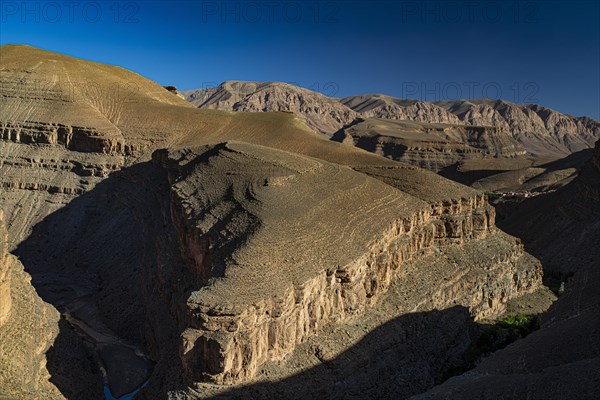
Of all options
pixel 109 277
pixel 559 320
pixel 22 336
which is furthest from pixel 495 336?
pixel 109 277

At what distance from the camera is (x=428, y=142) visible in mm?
132000

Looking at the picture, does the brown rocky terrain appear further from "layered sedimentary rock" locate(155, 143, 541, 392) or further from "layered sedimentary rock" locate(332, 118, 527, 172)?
"layered sedimentary rock" locate(332, 118, 527, 172)

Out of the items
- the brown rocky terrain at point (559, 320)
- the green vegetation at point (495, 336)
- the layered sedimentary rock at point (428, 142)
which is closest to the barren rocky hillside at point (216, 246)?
the green vegetation at point (495, 336)

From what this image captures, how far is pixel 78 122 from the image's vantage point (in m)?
68.5

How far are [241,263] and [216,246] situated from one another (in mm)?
4509

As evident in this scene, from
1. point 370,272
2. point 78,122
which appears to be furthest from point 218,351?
point 78,122

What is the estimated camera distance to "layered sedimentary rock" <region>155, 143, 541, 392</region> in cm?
2539

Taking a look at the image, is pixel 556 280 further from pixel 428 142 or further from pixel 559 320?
pixel 428 142

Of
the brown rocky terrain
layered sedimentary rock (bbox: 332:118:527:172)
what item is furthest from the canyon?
layered sedimentary rock (bbox: 332:118:527:172)

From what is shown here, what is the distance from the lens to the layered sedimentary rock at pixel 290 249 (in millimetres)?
25391

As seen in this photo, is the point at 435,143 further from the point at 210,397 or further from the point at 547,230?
the point at 210,397

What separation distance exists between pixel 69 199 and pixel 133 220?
10.1 meters

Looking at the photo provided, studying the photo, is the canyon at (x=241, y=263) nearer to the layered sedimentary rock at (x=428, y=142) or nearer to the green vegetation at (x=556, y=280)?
the green vegetation at (x=556, y=280)

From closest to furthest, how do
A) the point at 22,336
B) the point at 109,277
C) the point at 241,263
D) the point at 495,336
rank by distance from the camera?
Result: 1. the point at 241,263
2. the point at 22,336
3. the point at 495,336
4. the point at 109,277
